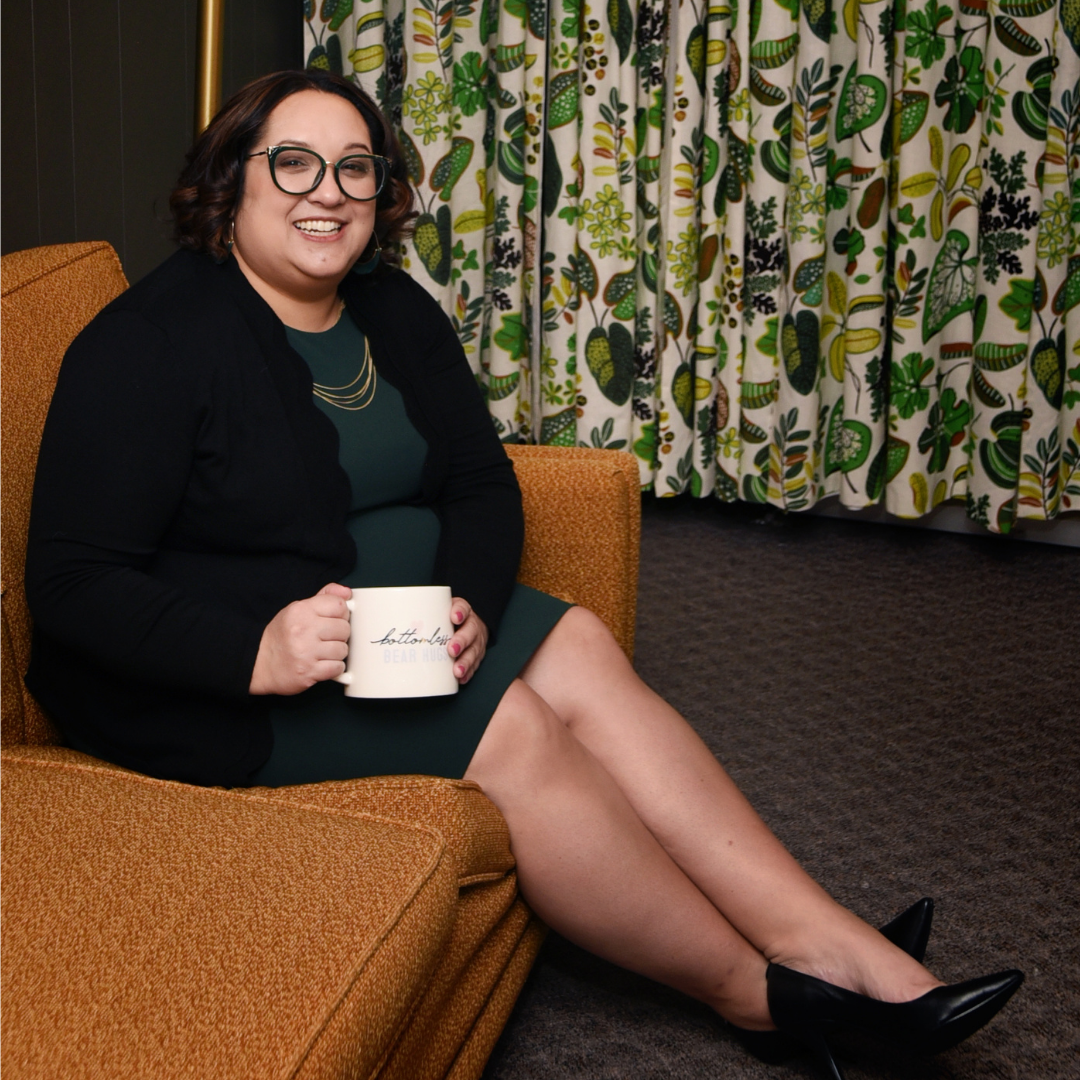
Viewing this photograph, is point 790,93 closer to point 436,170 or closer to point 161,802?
point 436,170

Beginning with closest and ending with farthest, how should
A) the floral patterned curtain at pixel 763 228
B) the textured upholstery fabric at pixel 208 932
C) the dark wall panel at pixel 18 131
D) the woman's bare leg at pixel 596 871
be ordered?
the textured upholstery fabric at pixel 208 932, the woman's bare leg at pixel 596 871, the dark wall panel at pixel 18 131, the floral patterned curtain at pixel 763 228

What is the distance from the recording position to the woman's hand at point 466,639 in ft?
3.33

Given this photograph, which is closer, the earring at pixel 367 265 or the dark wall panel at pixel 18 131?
the earring at pixel 367 265

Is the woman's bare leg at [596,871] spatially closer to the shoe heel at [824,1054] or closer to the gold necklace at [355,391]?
the shoe heel at [824,1054]

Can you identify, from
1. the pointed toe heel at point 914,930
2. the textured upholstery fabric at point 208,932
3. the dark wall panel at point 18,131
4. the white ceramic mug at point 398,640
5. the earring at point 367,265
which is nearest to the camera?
the textured upholstery fabric at point 208,932

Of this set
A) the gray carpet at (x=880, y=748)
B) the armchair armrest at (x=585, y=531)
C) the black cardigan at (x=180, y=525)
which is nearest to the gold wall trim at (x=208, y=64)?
the black cardigan at (x=180, y=525)

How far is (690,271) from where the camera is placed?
289 centimetres

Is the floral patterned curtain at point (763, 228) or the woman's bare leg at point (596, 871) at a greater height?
the floral patterned curtain at point (763, 228)

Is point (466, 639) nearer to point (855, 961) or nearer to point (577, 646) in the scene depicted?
point (577, 646)

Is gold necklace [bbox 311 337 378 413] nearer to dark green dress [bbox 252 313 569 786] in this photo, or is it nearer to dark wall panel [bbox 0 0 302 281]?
dark green dress [bbox 252 313 569 786]

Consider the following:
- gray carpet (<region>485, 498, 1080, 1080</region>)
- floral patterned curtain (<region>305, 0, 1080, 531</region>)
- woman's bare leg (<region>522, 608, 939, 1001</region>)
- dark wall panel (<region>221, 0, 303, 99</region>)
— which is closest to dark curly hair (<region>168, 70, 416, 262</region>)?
woman's bare leg (<region>522, 608, 939, 1001</region>)

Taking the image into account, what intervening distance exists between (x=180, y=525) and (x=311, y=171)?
414 millimetres

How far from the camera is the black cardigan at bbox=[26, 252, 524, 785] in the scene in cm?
95

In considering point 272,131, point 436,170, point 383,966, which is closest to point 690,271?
point 436,170
